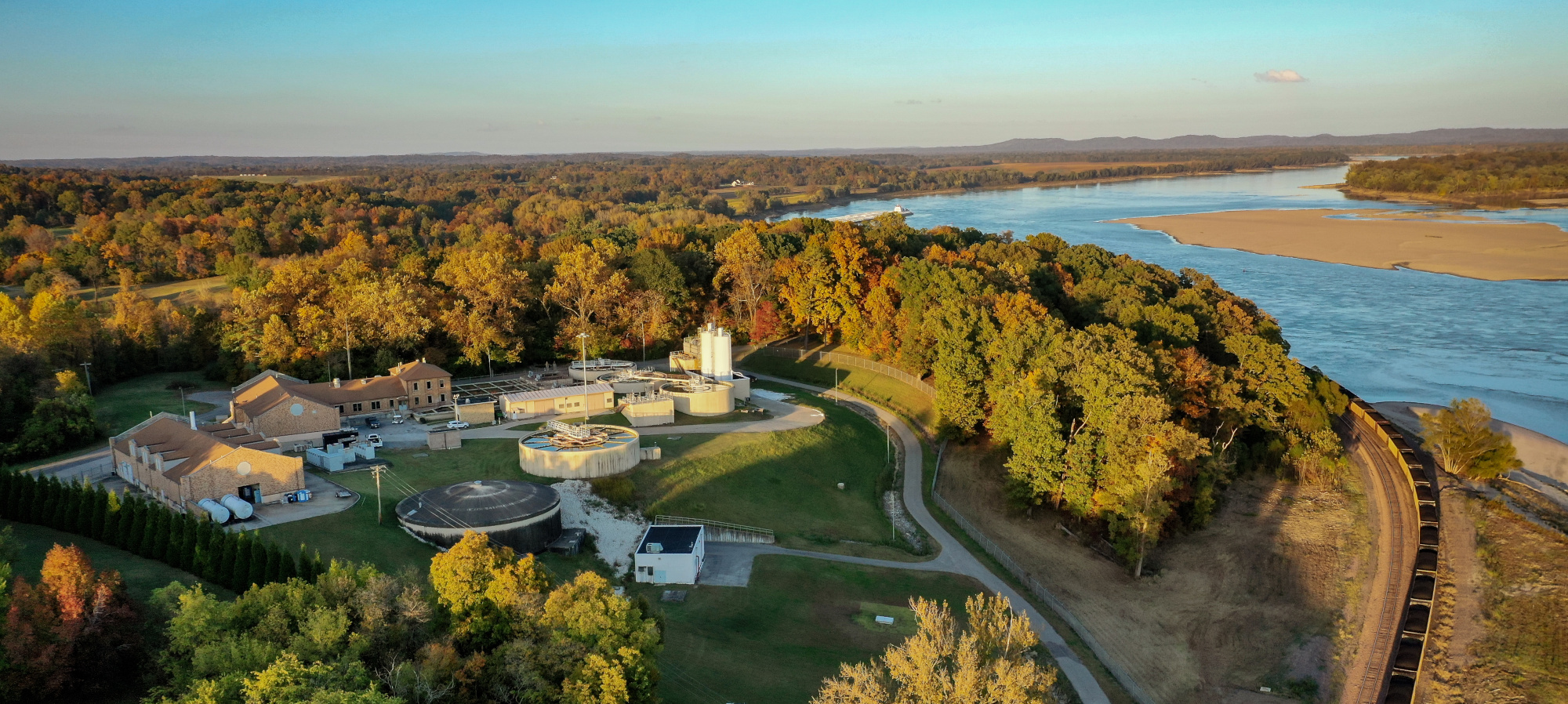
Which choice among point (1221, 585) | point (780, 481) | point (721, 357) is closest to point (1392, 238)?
point (721, 357)

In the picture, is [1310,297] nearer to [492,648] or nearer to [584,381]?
[584,381]

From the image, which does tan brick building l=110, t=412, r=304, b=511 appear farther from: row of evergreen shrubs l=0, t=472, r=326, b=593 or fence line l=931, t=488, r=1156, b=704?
fence line l=931, t=488, r=1156, b=704

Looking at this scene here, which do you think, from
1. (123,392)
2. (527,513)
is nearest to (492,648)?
(527,513)

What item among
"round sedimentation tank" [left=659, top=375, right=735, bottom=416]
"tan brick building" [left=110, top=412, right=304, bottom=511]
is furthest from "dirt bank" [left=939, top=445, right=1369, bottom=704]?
"tan brick building" [left=110, top=412, right=304, bottom=511]

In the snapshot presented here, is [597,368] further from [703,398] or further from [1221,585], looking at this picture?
[1221,585]

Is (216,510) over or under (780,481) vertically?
over

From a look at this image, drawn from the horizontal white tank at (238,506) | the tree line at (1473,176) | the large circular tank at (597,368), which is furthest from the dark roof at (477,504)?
the tree line at (1473,176)
